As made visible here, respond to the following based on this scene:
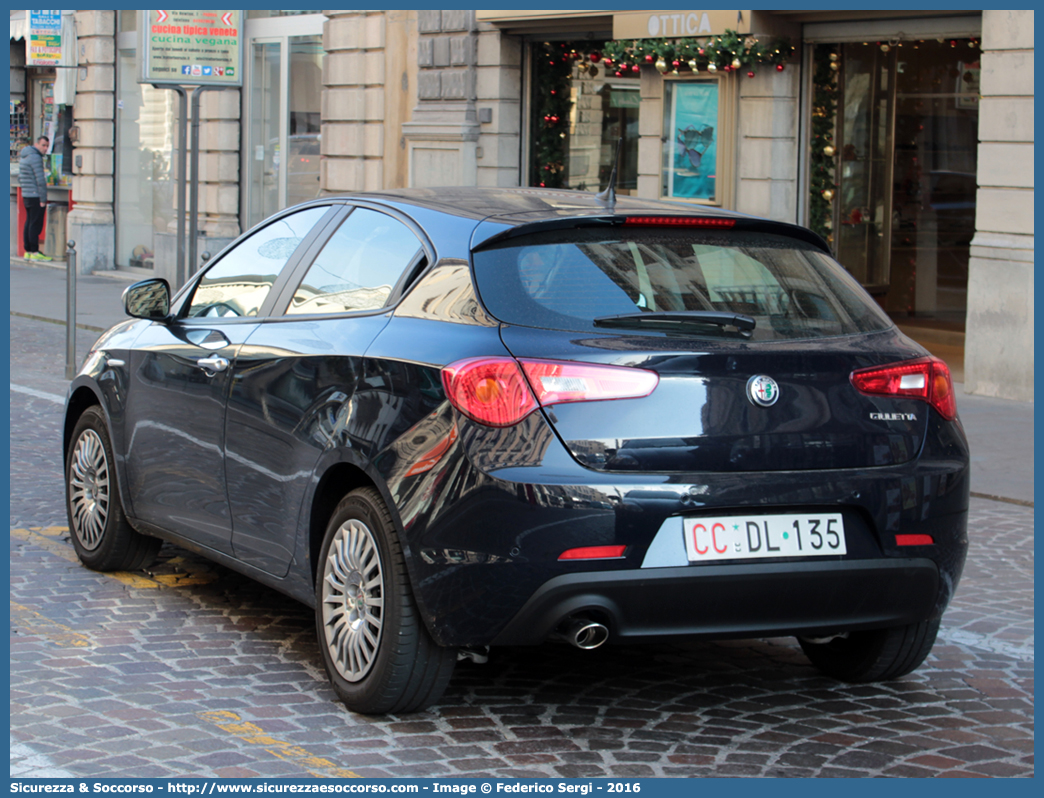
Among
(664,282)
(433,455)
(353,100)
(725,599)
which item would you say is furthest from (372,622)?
(353,100)

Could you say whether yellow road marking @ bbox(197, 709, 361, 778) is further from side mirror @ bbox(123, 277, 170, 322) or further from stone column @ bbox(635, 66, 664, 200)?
stone column @ bbox(635, 66, 664, 200)

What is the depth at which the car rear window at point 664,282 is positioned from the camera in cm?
422

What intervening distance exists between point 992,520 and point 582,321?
461 cm

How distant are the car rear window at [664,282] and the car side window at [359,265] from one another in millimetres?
454

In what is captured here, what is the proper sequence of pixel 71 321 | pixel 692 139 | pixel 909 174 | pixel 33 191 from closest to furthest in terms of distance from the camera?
pixel 71 321 → pixel 692 139 → pixel 909 174 → pixel 33 191

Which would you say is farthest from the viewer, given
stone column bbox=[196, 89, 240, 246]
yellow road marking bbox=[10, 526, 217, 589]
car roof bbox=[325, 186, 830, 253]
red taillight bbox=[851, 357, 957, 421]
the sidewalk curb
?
stone column bbox=[196, 89, 240, 246]

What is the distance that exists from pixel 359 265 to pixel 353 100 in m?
15.9

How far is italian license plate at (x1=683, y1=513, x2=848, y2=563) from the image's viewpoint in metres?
4.05

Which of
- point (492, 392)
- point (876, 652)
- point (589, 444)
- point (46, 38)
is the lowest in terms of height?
point (876, 652)

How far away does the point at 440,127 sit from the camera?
62.0 ft

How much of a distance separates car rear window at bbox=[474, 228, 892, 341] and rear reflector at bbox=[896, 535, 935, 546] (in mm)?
625

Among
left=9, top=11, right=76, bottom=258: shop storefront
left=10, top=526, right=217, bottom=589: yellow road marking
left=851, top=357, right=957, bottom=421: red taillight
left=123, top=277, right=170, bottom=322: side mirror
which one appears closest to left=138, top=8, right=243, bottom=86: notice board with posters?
left=10, top=526, right=217, bottom=589: yellow road marking

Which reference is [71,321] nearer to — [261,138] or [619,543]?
[261,138]

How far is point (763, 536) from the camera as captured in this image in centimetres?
411
